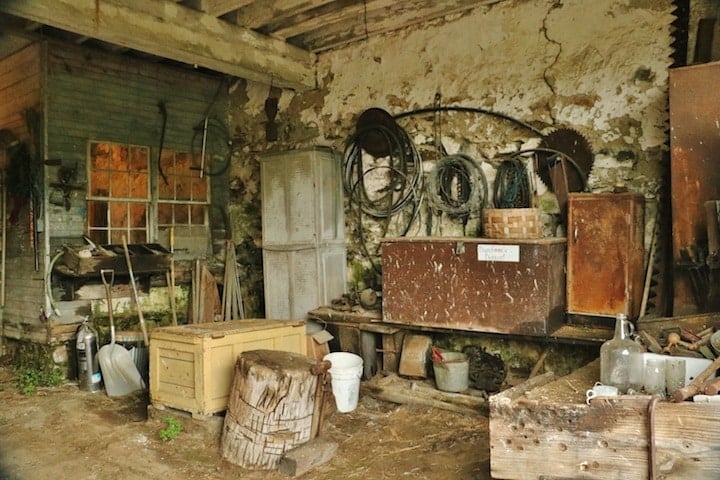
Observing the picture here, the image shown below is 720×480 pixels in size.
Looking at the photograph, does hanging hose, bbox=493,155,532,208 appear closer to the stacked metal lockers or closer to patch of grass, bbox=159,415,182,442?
the stacked metal lockers

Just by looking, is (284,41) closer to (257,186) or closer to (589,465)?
(257,186)

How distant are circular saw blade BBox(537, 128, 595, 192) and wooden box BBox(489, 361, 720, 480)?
231 cm

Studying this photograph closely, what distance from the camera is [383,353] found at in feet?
16.1

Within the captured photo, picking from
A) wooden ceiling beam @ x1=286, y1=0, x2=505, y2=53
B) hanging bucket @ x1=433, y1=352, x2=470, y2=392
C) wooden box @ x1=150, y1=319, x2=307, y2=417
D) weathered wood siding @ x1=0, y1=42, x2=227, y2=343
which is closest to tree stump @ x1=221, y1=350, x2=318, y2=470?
wooden box @ x1=150, y1=319, x2=307, y2=417

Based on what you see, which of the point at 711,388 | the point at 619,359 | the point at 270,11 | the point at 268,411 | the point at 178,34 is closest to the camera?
the point at 711,388

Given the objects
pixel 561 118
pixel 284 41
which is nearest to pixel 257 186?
pixel 284 41

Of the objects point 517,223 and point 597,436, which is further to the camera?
point 517,223

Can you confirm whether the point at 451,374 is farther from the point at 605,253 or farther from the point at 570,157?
the point at 570,157

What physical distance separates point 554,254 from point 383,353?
5.67 feet

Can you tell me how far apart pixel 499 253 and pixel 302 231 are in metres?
2.04

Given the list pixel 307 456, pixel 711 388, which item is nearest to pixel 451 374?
pixel 307 456

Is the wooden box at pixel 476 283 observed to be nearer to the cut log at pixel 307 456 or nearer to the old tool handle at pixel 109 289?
the cut log at pixel 307 456

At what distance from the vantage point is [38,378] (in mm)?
5078

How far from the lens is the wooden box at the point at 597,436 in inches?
73.8
